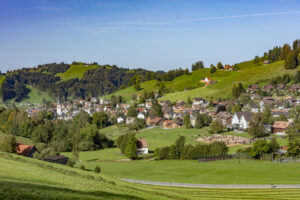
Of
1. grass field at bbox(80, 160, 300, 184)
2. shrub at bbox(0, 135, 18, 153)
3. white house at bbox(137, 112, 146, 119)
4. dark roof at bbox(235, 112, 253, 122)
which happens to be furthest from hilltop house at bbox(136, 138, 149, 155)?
white house at bbox(137, 112, 146, 119)

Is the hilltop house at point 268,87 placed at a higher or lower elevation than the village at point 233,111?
higher

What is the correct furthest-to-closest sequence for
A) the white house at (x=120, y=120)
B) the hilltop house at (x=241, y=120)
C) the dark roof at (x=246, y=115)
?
the white house at (x=120, y=120), the dark roof at (x=246, y=115), the hilltop house at (x=241, y=120)

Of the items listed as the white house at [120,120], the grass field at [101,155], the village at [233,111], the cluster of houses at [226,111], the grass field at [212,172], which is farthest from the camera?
the white house at [120,120]

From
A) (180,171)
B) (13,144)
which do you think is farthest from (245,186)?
(13,144)

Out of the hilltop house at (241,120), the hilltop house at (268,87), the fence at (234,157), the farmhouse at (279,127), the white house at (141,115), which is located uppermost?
the hilltop house at (268,87)

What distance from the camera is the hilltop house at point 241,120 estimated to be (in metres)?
97.6

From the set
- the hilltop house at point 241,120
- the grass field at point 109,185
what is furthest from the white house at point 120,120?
the grass field at point 109,185

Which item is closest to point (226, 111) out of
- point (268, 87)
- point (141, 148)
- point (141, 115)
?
point (268, 87)

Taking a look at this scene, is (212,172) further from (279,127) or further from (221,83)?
(221,83)

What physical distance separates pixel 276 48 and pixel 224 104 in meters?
73.1

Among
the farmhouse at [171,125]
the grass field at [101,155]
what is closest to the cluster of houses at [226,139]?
the grass field at [101,155]

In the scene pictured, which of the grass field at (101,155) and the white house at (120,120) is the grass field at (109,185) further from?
the white house at (120,120)

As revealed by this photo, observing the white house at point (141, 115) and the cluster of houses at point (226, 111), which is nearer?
the cluster of houses at point (226, 111)

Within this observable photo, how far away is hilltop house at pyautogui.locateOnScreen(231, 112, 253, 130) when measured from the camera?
9762cm
